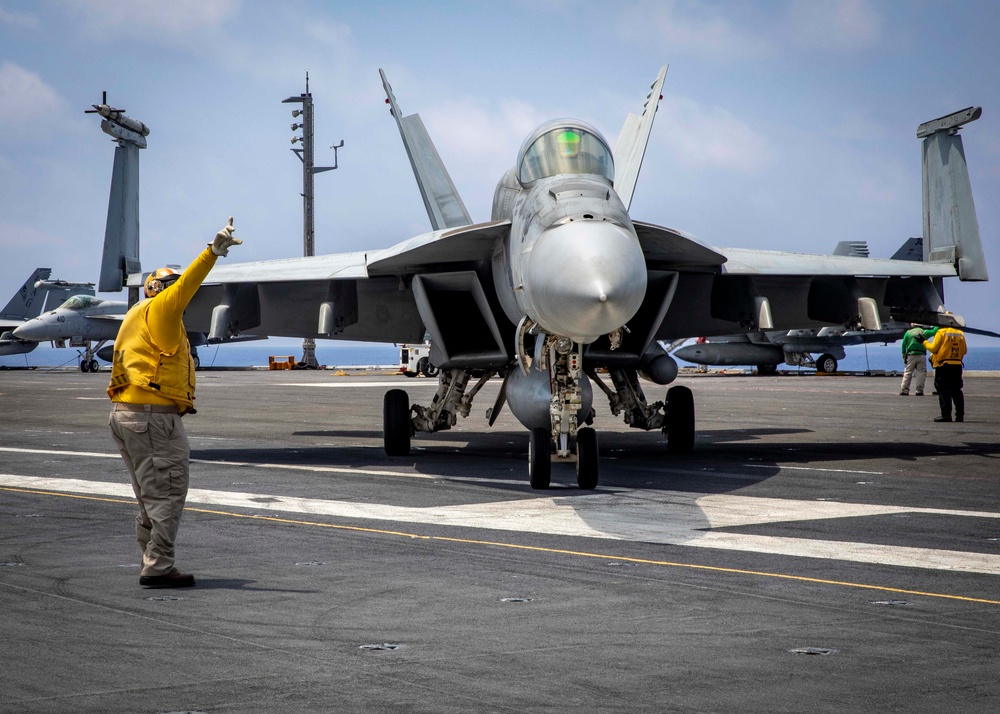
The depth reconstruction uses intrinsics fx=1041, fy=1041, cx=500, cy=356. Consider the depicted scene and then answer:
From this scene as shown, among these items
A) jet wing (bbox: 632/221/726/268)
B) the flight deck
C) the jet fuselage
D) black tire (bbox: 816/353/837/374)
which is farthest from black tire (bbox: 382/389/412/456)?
black tire (bbox: 816/353/837/374)

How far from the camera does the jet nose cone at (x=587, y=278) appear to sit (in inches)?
307

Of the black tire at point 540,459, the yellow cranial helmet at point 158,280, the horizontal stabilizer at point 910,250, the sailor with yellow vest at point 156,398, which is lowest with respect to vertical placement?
the black tire at point 540,459

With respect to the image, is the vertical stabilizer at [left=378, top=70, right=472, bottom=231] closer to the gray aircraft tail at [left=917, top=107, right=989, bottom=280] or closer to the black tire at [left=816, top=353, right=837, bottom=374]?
the gray aircraft tail at [left=917, top=107, right=989, bottom=280]

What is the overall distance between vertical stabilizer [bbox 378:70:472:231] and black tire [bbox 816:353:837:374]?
32400 mm

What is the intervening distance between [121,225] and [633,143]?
7173 millimetres

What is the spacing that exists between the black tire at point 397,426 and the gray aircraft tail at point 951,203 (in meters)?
7.09

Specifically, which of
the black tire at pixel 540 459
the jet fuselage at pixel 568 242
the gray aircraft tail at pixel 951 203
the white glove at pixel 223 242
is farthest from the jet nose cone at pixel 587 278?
the gray aircraft tail at pixel 951 203

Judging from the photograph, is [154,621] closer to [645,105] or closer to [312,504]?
[312,504]

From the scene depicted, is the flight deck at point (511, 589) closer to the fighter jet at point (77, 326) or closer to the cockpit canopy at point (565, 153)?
the cockpit canopy at point (565, 153)

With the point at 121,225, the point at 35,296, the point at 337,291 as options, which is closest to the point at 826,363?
the point at 337,291

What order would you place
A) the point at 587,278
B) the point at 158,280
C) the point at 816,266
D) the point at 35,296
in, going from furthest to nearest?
the point at 35,296
the point at 816,266
the point at 587,278
the point at 158,280

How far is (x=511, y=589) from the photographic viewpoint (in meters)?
5.59

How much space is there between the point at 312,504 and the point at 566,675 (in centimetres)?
528

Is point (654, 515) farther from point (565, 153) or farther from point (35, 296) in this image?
point (35, 296)
